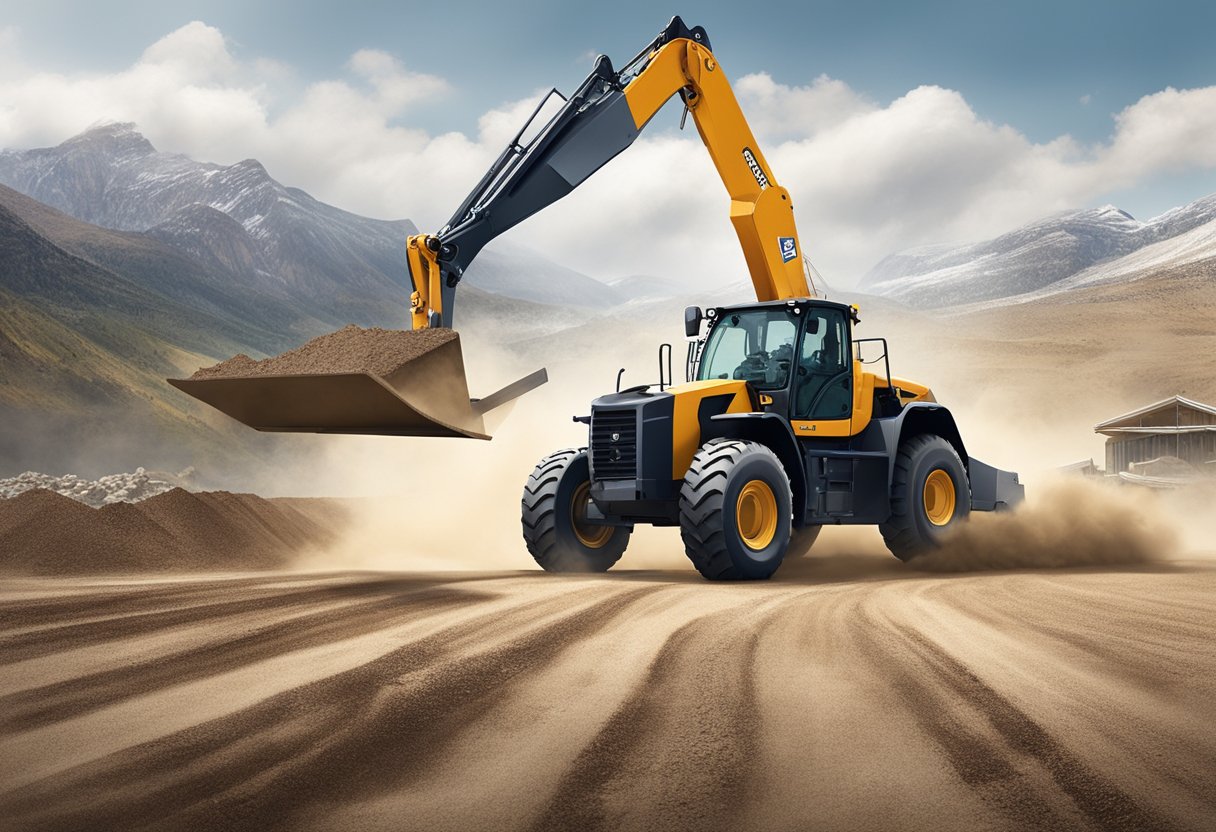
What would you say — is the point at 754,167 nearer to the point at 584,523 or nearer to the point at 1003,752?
the point at 584,523

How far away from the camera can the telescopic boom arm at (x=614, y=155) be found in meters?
10.8

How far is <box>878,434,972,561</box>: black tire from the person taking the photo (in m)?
11.7

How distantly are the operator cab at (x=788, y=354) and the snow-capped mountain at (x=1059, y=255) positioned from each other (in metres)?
132

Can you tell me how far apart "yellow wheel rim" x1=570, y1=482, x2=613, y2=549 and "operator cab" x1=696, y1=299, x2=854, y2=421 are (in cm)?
170

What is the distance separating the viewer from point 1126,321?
3300 inches

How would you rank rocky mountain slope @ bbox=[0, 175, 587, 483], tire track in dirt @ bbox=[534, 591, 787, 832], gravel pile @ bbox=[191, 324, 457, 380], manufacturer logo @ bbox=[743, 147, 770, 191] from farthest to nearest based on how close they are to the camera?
rocky mountain slope @ bbox=[0, 175, 587, 483]
manufacturer logo @ bbox=[743, 147, 770, 191]
gravel pile @ bbox=[191, 324, 457, 380]
tire track in dirt @ bbox=[534, 591, 787, 832]

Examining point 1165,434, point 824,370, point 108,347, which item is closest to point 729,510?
point 824,370

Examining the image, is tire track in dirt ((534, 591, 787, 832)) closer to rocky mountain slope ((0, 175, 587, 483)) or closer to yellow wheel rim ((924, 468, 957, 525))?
yellow wheel rim ((924, 468, 957, 525))

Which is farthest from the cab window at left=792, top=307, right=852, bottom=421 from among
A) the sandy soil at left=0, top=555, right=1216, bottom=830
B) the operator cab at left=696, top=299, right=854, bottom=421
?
the sandy soil at left=0, top=555, right=1216, bottom=830

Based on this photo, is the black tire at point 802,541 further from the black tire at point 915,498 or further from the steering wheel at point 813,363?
the steering wheel at point 813,363

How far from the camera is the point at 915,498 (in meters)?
11.7

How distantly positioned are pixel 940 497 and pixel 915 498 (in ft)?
Answer: 3.09

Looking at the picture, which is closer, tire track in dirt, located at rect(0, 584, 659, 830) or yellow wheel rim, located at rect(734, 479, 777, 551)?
tire track in dirt, located at rect(0, 584, 659, 830)

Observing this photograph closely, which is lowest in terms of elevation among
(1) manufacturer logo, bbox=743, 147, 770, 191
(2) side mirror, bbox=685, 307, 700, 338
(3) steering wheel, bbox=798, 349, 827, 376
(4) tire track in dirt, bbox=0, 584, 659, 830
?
(4) tire track in dirt, bbox=0, 584, 659, 830
